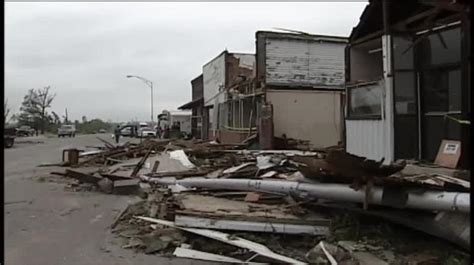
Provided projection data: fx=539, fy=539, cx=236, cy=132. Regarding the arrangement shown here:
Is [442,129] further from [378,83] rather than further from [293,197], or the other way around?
[293,197]

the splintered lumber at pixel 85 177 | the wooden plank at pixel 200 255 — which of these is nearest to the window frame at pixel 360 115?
the wooden plank at pixel 200 255

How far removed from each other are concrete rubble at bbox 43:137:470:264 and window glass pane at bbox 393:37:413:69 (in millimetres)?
3949

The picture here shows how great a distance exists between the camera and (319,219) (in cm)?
721

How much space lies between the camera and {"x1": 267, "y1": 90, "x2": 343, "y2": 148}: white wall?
82.6 ft

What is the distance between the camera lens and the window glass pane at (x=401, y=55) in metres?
10.9

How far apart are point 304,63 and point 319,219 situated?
68.0 ft

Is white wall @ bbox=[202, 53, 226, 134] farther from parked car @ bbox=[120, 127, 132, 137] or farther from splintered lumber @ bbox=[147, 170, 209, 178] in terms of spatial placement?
parked car @ bbox=[120, 127, 132, 137]

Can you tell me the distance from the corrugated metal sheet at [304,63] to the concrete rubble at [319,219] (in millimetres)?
17289

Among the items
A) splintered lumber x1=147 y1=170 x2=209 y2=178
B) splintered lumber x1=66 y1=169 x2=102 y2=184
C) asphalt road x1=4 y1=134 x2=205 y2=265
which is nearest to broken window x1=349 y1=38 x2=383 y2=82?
splintered lumber x1=147 y1=170 x2=209 y2=178

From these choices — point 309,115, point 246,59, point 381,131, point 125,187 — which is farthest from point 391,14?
point 246,59

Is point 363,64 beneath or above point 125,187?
above

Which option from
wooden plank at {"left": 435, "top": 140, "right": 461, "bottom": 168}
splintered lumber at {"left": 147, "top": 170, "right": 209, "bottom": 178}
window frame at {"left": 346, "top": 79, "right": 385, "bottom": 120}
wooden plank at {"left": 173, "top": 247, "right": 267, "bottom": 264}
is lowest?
wooden plank at {"left": 173, "top": 247, "right": 267, "bottom": 264}

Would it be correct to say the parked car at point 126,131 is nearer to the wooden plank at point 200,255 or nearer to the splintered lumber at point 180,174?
the splintered lumber at point 180,174

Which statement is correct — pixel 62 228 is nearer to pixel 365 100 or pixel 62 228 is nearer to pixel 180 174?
pixel 180 174
